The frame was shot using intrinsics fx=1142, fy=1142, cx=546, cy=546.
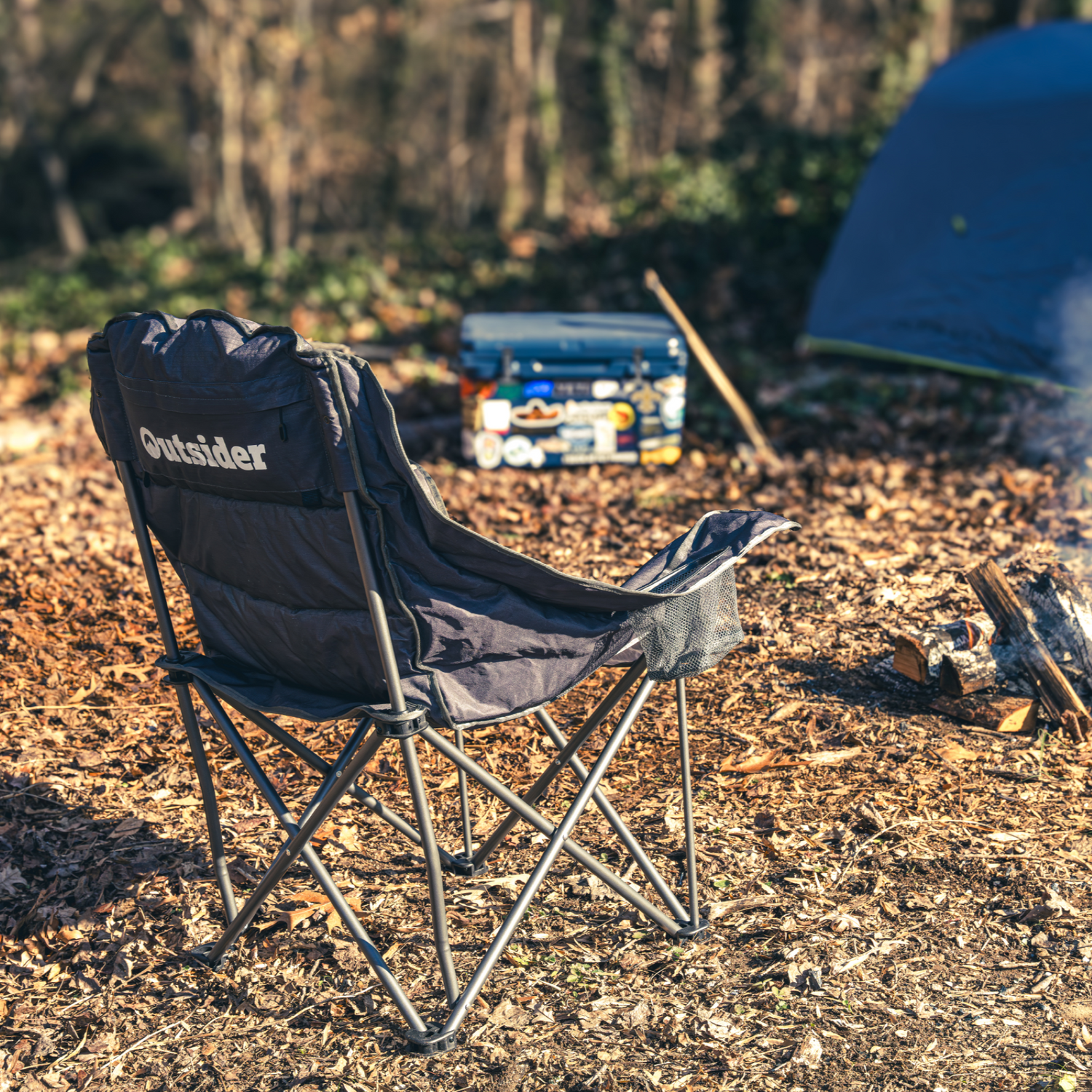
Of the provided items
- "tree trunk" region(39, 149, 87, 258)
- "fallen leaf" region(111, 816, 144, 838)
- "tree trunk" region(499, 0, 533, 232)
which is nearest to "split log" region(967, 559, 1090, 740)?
"fallen leaf" region(111, 816, 144, 838)

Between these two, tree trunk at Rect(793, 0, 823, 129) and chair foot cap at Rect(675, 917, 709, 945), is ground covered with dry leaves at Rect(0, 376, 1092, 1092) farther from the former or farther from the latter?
tree trunk at Rect(793, 0, 823, 129)

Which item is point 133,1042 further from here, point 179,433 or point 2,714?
point 2,714

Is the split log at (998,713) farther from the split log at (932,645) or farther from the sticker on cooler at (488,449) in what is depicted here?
the sticker on cooler at (488,449)

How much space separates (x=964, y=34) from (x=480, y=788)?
2333 centimetres

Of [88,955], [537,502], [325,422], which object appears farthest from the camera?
[537,502]

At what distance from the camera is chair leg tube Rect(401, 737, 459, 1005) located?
243cm

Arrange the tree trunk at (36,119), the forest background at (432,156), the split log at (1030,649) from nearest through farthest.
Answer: the split log at (1030,649), the forest background at (432,156), the tree trunk at (36,119)

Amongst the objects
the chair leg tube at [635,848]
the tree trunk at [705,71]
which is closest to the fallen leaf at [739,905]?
the chair leg tube at [635,848]

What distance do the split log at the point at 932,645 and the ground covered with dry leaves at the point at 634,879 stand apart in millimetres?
100

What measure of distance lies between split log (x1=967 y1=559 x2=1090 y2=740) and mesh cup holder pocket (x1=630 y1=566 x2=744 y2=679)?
1.72 metres

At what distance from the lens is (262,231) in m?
18.5

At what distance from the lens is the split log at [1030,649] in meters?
3.93

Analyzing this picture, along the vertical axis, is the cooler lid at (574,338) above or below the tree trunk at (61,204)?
above

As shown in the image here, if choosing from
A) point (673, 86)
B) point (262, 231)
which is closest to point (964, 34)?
point (673, 86)
